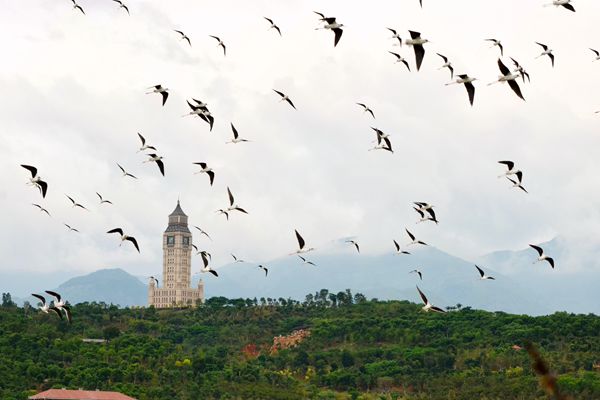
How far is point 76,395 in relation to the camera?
111688mm

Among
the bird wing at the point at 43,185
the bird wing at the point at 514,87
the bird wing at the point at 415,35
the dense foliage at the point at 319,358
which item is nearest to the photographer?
the bird wing at the point at 514,87

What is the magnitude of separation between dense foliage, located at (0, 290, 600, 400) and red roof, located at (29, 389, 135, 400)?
140 inches

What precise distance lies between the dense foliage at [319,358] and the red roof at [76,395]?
11.7 feet

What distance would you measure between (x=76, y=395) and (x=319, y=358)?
55.6 metres

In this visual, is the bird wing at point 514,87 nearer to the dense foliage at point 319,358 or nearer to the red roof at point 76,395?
the red roof at point 76,395

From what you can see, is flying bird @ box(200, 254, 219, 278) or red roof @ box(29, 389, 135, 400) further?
red roof @ box(29, 389, 135, 400)

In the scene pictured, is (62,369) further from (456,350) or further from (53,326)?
(456,350)

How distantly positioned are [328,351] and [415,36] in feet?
460

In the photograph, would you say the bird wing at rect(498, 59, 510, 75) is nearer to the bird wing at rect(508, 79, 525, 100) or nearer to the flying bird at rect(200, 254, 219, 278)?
the bird wing at rect(508, 79, 525, 100)

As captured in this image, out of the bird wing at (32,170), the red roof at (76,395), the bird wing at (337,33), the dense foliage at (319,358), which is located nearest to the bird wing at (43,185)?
the bird wing at (32,170)

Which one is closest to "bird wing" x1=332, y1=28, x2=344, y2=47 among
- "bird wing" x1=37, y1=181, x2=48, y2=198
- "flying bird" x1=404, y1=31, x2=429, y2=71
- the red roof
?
"flying bird" x1=404, y1=31, x2=429, y2=71

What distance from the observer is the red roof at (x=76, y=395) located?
109688 mm

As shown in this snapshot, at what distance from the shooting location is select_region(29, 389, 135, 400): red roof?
10969cm

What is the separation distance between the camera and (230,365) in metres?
148
